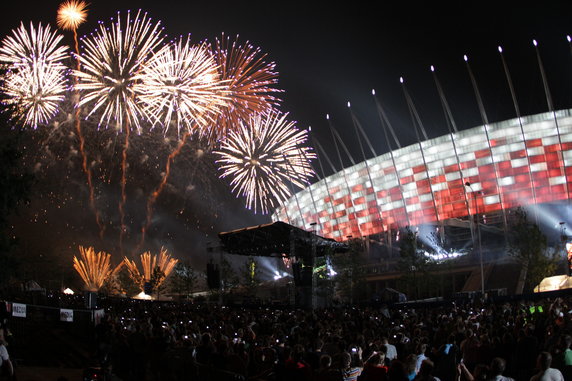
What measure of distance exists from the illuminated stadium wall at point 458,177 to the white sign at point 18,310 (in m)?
58.0

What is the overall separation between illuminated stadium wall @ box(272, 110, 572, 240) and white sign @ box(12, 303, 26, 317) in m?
58.0

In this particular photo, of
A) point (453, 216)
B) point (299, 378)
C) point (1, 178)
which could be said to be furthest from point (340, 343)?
point (453, 216)

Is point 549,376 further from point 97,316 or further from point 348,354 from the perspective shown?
point 97,316

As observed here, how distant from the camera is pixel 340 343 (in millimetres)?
12938

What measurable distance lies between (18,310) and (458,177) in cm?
7407

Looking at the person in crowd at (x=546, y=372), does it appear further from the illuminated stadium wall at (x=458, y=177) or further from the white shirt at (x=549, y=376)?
the illuminated stadium wall at (x=458, y=177)

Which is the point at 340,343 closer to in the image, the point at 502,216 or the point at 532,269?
the point at 532,269

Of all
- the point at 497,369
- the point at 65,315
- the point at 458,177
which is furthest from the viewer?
the point at 458,177

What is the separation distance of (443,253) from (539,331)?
68788mm

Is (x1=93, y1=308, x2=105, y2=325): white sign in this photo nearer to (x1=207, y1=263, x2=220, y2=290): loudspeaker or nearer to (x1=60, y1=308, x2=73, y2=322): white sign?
(x1=60, y1=308, x2=73, y2=322): white sign

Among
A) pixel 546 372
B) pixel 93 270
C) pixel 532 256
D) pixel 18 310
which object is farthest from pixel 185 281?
pixel 546 372

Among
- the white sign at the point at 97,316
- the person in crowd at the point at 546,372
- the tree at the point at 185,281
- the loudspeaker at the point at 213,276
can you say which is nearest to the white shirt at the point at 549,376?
the person in crowd at the point at 546,372

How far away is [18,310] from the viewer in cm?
2092

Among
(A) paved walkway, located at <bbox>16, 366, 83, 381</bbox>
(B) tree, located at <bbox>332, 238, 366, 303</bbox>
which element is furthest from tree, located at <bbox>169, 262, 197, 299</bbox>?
(A) paved walkway, located at <bbox>16, 366, 83, 381</bbox>
